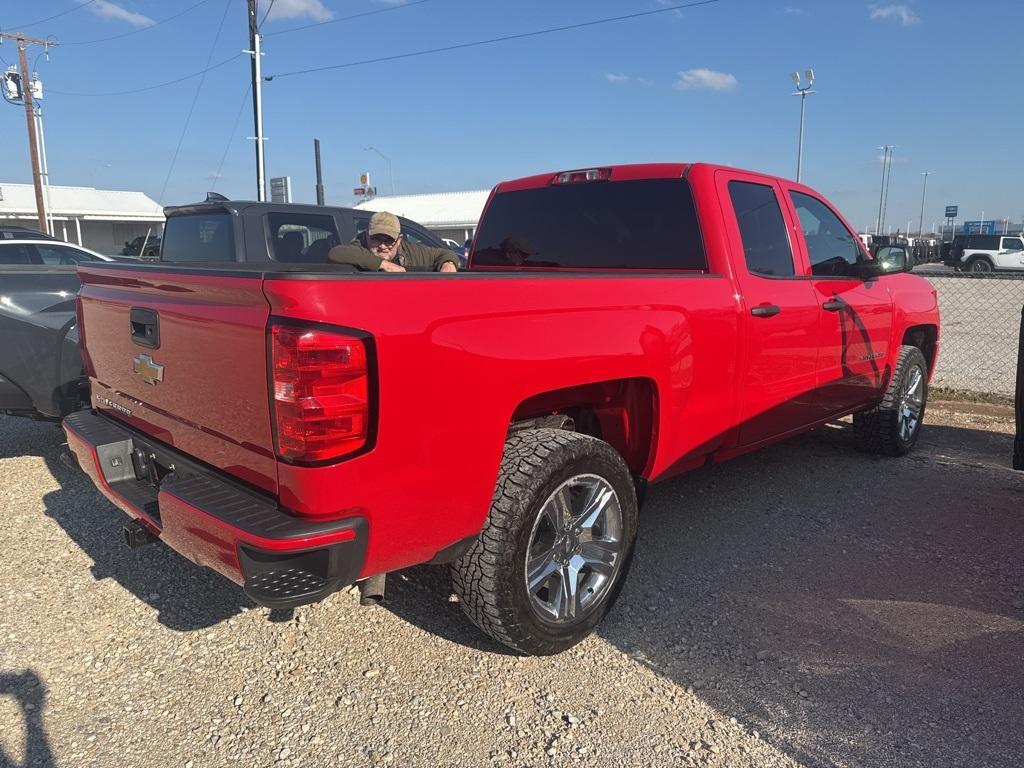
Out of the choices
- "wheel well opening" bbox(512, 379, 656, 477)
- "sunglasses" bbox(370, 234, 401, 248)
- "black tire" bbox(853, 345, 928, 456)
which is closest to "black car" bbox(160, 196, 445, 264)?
"sunglasses" bbox(370, 234, 401, 248)

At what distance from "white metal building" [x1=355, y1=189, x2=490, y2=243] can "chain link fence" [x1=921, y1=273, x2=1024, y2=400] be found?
90.4 ft

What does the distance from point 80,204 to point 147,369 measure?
4326 cm

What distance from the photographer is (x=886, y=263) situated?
14.8ft

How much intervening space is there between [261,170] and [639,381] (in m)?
16.6

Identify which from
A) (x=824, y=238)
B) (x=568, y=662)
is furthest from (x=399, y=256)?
(x=568, y=662)

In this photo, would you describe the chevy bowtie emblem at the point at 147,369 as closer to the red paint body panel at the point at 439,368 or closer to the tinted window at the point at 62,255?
the red paint body panel at the point at 439,368

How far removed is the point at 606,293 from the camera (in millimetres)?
2854

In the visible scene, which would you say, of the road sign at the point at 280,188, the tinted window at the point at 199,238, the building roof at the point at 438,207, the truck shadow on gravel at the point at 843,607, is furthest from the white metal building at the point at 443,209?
the truck shadow on gravel at the point at 843,607

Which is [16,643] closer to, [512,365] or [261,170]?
[512,365]

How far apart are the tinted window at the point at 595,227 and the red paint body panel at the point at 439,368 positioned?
138 millimetres

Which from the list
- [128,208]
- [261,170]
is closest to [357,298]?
[261,170]

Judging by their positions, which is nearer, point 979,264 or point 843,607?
point 843,607

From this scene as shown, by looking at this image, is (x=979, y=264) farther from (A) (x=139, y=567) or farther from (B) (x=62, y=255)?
(A) (x=139, y=567)

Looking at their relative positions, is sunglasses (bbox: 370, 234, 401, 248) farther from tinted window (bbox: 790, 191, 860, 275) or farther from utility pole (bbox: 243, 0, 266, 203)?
utility pole (bbox: 243, 0, 266, 203)
